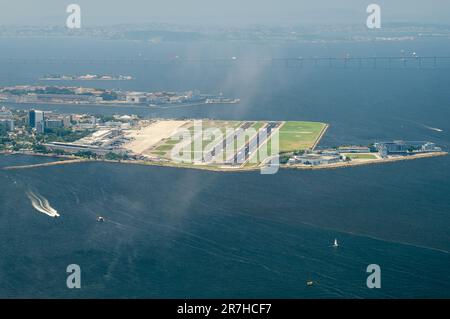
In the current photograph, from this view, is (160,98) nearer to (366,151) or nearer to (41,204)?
(366,151)

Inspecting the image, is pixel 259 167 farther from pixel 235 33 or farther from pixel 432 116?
pixel 235 33

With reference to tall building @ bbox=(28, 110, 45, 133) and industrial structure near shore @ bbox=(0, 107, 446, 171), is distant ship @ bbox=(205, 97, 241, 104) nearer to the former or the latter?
industrial structure near shore @ bbox=(0, 107, 446, 171)

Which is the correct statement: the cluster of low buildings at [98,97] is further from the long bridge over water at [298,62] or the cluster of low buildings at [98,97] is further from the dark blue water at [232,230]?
the long bridge over water at [298,62]

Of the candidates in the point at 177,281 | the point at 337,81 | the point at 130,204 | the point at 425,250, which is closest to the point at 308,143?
the point at 130,204

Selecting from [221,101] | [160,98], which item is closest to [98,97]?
[160,98]

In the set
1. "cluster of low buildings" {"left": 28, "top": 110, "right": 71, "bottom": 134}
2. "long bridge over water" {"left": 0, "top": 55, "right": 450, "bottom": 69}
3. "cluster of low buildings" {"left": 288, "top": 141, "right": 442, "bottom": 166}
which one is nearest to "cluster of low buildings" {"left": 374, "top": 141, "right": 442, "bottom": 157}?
"cluster of low buildings" {"left": 288, "top": 141, "right": 442, "bottom": 166}

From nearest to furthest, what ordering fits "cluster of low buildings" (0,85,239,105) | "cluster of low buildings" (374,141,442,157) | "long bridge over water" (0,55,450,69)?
"cluster of low buildings" (374,141,442,157), "cluster of low buildings" (0,85,239,105), "long bridge over water" (0,55,450,69)
